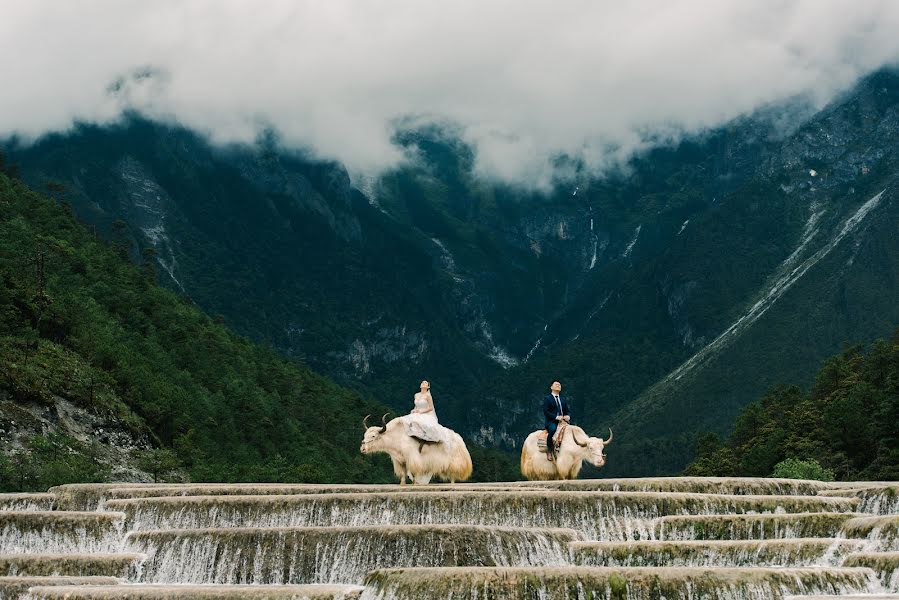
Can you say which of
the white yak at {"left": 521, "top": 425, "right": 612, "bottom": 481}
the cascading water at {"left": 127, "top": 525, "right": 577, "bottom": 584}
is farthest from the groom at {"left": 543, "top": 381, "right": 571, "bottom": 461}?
the cascading water at {"left": 127, "top": 525, "right": 577, "bottom": 584}

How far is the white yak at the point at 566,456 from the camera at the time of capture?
44.9m

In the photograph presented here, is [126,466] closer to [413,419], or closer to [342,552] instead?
[413,419]

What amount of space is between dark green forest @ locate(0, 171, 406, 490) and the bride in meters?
24.9

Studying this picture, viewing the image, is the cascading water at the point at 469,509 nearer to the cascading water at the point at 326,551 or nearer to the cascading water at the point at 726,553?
the cascading water at the point at 326,551

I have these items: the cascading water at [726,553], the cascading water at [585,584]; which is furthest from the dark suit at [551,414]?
the cascading water at [585,584]

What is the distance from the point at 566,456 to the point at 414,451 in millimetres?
5126

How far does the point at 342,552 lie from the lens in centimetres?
3344

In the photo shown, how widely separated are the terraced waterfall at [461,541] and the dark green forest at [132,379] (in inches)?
1030

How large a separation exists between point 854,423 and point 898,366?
23.1ft

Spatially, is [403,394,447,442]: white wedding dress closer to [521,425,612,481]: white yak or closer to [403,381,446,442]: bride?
[403,381,446,442]: bride

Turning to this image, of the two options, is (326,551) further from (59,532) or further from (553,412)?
(553,412)

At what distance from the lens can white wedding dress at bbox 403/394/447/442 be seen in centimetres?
4459

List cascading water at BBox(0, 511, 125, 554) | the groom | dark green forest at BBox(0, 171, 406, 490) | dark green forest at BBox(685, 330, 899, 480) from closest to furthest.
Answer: cascading water at BBox(0, 511, 125, 554)
the groom
dark green forest at BBox(0, 171, 406, 490)
dark green forest at BBox(685, 330, 899, 480)

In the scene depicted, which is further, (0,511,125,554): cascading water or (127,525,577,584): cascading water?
(0,511,125,554): cascading water
